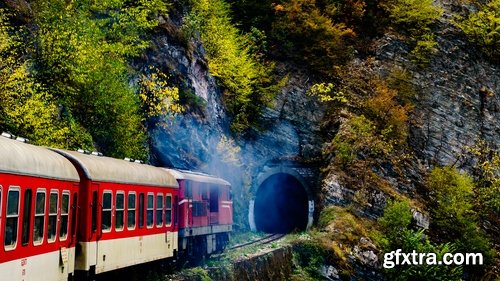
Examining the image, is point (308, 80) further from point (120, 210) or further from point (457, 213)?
point (120, 210)

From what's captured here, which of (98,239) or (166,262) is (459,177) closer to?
(166,262)

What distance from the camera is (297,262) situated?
2750cm

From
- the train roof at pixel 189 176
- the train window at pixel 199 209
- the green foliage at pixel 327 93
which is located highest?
the green foliage at pixel 327 93

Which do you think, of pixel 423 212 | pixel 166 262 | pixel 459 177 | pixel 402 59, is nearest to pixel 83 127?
pixel 166 262

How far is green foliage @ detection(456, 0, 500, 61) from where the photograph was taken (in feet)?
143

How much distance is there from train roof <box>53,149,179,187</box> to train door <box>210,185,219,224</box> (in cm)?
442

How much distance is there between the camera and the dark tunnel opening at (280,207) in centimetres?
4284

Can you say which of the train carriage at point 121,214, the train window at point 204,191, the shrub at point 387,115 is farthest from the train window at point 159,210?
the shrub at point 387,115

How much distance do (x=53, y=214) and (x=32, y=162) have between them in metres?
1.41

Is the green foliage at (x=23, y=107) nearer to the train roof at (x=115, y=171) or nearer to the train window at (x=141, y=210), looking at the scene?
the train roof at (x=115, y=171)

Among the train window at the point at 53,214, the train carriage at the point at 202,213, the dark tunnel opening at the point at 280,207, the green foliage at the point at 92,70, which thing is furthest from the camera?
the dark tunnel opening at the point at 280,207

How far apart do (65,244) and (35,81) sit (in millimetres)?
9649

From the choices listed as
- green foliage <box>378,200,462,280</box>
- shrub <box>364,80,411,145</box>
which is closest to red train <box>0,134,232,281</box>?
green foliage <box>378,200,462,280</box>

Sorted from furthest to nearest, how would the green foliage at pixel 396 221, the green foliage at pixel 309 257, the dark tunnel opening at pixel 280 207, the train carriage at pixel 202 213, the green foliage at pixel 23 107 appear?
the dark tunnel opening at pixel 280 207 → the green foliage at pixel 396 221 → the green foliage at pixel 309 257 → the train carriage at pixel 202 213 → the green foliage at pixel 23 107
